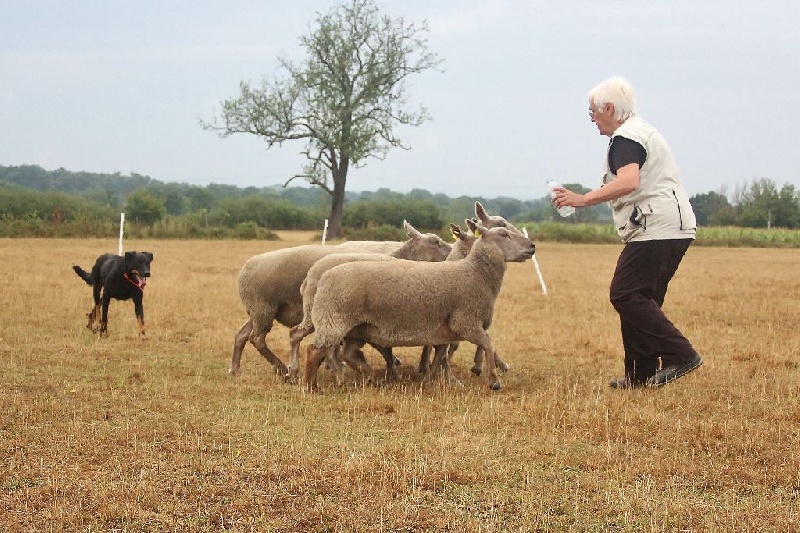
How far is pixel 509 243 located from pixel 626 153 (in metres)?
1.65

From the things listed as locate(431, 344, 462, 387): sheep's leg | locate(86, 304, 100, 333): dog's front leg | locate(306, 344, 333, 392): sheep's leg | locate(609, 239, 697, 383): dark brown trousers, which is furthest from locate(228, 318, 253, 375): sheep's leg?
locate(609, 239, 697, 383): dark brown trousers

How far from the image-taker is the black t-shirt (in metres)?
7.55

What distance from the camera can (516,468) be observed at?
5.51 meters

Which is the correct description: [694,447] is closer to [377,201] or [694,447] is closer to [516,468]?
[516,468]

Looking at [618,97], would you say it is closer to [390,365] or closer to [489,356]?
[489,356]

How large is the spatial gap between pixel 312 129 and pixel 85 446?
47.0 meters

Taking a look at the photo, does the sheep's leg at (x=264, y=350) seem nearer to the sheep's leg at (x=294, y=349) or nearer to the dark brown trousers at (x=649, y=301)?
the sheep's leg at (x=294, y=349)

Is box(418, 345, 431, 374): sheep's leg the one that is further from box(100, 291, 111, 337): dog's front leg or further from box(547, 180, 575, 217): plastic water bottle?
box(100, 291, 111, 337): dog's front leg

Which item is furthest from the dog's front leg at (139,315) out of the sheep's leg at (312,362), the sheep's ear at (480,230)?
the sheep's ear at (480,230)

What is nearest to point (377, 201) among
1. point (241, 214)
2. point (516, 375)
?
point (241, 214)

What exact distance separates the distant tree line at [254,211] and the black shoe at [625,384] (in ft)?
83.1

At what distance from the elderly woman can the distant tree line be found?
25514mm

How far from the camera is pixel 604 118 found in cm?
795

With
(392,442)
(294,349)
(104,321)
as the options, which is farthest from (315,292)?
(104,321)
